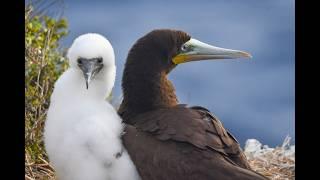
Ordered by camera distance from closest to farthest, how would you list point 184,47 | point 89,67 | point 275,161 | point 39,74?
point 89,67 → point 184,47 → point 39,74 → point 275,161

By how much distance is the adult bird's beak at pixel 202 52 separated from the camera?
270 inches

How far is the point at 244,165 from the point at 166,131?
2.14 ft

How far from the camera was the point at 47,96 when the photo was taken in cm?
845

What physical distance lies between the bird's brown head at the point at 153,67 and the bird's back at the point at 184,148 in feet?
0.76

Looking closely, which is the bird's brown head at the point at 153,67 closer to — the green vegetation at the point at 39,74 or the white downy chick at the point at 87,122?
the white downy chick at the point at 87,122

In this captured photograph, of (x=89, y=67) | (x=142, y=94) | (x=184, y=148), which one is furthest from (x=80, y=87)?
(x=184, y=148)

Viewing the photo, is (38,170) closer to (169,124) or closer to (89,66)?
(89,66)

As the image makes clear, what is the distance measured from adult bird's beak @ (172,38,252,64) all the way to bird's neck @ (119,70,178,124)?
13.8 inches

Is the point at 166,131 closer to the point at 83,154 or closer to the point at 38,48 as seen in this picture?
the point at 83,154

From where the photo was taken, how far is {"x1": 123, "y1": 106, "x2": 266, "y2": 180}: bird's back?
5.85 metres

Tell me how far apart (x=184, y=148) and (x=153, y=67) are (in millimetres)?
902

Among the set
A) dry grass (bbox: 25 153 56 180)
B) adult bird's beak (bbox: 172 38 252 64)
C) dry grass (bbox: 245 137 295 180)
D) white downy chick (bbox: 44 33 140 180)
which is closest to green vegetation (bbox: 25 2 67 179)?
dry grass (bbox: 25 153 56 180)

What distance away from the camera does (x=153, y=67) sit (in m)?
6.60
